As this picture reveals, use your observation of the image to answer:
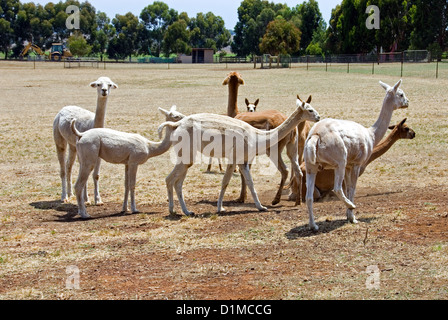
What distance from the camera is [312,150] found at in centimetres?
886

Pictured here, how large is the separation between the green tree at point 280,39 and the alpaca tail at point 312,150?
246 feet

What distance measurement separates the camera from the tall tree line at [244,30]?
3157 inches

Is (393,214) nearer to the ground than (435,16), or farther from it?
nearer to the ground

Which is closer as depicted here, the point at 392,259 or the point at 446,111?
the point at 392,259

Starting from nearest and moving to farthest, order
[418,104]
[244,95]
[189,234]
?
[189,234], [418,104], [244,95]

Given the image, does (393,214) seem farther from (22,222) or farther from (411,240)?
(22,222)

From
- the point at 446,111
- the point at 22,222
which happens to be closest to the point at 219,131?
the point at 22,222

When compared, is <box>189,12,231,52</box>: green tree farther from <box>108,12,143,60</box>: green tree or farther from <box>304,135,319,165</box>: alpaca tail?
<box>304,135,319,165</box>: alpaca tail

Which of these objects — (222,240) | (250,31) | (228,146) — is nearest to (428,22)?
(250,31)

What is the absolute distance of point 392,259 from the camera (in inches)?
299

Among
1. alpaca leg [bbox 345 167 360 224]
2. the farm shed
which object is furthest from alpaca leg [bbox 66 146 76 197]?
the farm shed

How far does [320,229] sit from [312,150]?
1.09m

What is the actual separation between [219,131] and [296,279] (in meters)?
3.89

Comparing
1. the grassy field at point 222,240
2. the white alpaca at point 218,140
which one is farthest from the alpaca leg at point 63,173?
the white alpaca at point 218,140
